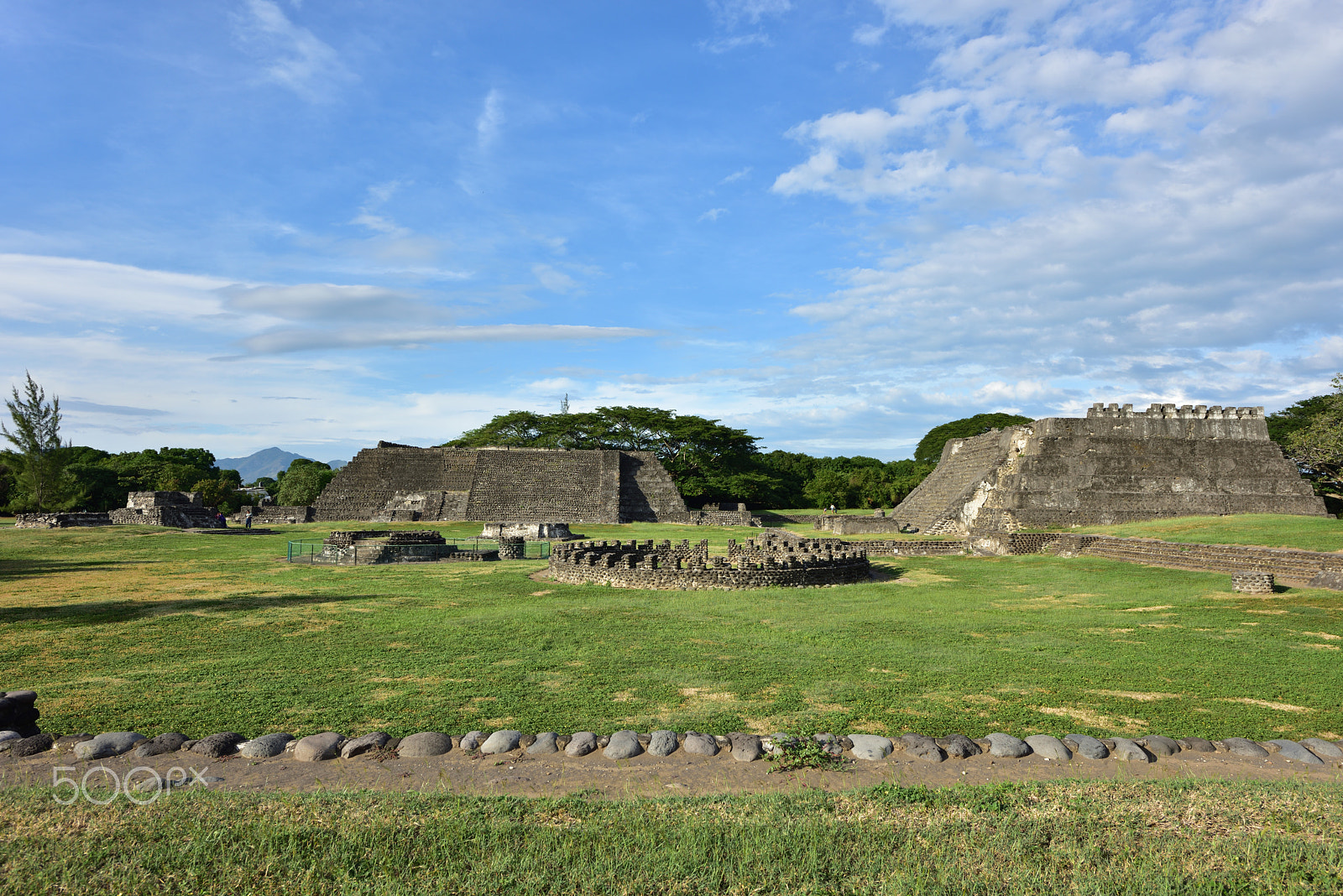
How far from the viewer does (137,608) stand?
11.8 metres

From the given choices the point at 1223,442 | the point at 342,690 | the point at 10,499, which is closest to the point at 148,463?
the point at 10,499

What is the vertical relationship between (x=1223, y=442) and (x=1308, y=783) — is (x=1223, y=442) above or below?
above

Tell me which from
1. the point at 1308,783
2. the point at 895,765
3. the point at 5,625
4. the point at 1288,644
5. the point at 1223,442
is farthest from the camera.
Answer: the point at 1223,442

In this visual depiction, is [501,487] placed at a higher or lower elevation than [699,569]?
higher

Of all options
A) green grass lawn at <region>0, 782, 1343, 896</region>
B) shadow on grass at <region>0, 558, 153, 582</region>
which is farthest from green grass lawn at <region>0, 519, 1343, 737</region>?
shadow on grass at <region>0, 558, 153, 582</region>

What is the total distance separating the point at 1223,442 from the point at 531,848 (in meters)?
36.8

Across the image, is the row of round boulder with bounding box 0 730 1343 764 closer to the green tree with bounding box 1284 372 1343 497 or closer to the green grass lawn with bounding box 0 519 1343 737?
the green grass lawn with bounding box 0 519 1343 737

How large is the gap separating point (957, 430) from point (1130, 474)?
3755cm

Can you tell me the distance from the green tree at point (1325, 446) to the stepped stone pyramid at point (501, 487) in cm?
3085

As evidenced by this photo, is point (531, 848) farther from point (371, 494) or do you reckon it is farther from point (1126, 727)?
point (371, 494)

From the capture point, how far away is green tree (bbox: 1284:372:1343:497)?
27.7 meters

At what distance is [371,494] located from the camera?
44.2 m

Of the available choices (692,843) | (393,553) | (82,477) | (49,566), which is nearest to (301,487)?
(82,477)

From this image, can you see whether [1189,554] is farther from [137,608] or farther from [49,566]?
[49,566]
